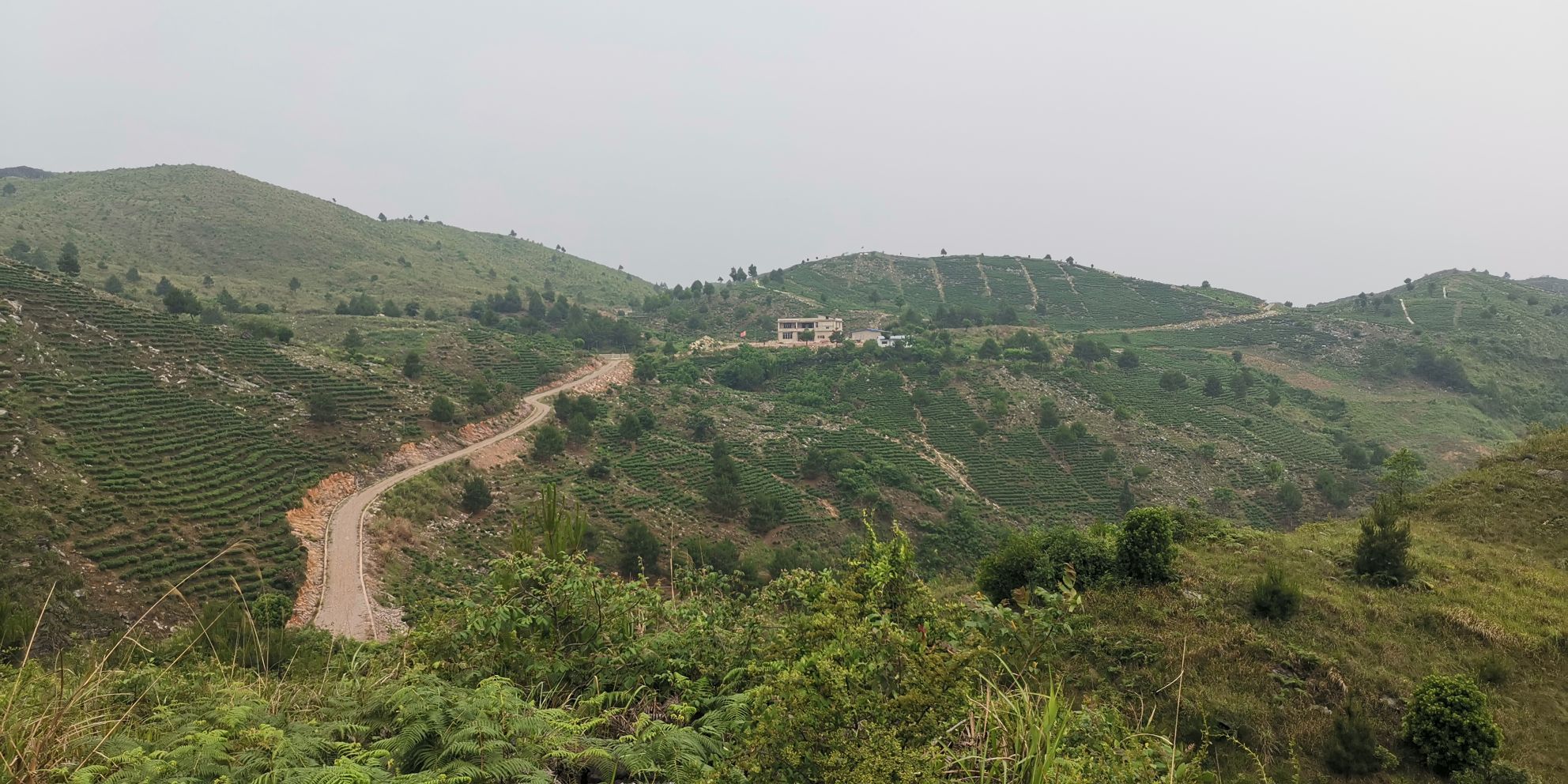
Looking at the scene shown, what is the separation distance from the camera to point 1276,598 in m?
10.3

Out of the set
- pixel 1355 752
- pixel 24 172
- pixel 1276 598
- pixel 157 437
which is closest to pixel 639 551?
pixel 157 437

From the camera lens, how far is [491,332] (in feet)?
172

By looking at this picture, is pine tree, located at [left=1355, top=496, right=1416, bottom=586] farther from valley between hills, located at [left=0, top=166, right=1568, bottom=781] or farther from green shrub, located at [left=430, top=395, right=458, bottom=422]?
green shrub, located at [left=430, top=395, right=458, bottom=422]

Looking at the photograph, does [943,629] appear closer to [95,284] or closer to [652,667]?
[652,667]

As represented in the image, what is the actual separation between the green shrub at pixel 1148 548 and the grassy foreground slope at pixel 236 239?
65604 millimetres

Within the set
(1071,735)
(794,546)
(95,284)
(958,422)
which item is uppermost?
(95,284)

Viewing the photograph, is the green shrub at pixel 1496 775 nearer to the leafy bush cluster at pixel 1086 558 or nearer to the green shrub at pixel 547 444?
the leafy bush cluster at pixel 1086 558

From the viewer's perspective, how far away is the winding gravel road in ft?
59.1

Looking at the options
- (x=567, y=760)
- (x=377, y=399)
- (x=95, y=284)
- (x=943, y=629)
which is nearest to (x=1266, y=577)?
(x=943, y=629)

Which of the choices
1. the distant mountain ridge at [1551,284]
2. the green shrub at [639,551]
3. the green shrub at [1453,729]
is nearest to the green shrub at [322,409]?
the green shrub at [639,551]

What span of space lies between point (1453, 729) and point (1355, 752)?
109cm

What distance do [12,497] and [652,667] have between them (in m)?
23.4

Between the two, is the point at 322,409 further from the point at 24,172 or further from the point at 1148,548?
the point at 24,172

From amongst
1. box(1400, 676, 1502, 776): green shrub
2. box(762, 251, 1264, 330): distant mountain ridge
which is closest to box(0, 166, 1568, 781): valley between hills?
box(1400, 676, 1502, 776): green shrub
